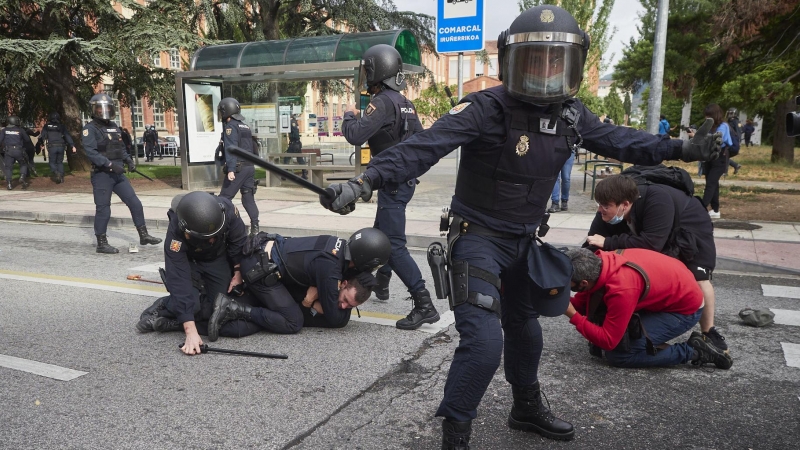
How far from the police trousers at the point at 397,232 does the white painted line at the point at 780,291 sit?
334cm

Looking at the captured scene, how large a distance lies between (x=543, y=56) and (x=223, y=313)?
280 cm

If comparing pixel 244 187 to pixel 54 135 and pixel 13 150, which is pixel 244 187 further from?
pixel 54 135

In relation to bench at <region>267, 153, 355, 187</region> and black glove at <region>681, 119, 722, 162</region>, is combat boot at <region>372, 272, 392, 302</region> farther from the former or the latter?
bench at <region>267, 153, 355, 187</region>

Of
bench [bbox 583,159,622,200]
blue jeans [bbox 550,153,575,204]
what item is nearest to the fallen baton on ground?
blue jeans [bbox 550,153,575,204]

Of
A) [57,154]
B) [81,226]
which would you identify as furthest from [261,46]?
[57,154]

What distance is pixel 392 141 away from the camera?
468 centimetres

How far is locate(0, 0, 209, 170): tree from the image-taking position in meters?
14.9

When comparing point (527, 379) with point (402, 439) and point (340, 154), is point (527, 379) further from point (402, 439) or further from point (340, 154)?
point (340, 154)

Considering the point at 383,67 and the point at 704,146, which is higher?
the point at 383,67

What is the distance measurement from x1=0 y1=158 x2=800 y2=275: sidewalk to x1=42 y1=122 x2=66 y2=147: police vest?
1501mm

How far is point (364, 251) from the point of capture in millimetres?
4031

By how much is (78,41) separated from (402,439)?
49.7ft

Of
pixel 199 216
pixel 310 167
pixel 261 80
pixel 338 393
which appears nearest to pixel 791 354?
pixel 338 393

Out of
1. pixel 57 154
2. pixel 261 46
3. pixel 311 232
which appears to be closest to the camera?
pixel 311 232
